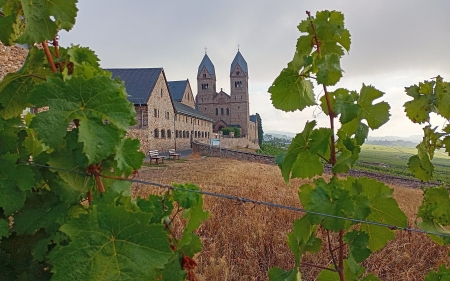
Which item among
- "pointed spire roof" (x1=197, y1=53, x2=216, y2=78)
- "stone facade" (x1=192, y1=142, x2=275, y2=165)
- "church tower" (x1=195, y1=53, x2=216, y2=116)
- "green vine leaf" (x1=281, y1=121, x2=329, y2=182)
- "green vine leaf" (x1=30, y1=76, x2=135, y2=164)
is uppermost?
"pointed spire roof" (x1=197, y1=53, x2=216, y2=78)

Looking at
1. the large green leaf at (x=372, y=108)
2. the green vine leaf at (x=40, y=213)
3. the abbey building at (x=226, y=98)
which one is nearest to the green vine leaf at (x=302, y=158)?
the large green leaf at (x=372, y=108)

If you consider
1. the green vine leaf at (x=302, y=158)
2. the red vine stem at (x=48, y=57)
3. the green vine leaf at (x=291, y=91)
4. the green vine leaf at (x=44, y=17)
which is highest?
the green vine leaf at (x=44, y=17)

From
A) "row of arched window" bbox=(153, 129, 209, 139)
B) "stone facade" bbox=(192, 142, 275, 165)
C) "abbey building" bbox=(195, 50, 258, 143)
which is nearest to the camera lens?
"stone facade" bbox=(192, 142, 275, 165)

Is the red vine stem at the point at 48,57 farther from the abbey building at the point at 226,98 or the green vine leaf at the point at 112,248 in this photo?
the abbey building at the point at 226,98

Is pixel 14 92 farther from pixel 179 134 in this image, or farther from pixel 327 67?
pixel 179 134

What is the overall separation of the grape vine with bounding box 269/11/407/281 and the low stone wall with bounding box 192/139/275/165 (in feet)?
88.2

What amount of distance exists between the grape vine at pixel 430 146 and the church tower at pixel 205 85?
76.0 m

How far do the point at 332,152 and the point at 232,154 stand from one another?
1235 inches

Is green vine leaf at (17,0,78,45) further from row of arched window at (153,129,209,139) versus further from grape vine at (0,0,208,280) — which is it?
row of arched window at (153,129,209,139)

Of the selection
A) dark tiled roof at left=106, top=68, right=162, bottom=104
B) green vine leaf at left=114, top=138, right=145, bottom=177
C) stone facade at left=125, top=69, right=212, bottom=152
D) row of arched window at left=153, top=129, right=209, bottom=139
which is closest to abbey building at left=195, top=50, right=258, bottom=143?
row of arched window at left=153, top=129, right=209, bottom=139

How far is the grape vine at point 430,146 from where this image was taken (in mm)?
1607

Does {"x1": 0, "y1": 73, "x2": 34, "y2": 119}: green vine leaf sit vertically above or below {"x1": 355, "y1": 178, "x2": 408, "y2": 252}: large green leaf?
above

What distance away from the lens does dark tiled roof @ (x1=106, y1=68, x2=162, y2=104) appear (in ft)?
102

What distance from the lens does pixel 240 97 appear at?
76188 millimetres
